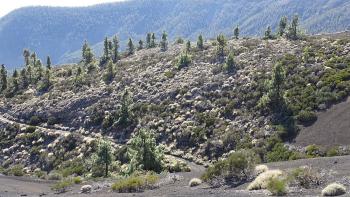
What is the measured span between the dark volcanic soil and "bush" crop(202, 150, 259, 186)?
25.4 metres

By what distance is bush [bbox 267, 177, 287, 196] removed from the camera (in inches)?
1061

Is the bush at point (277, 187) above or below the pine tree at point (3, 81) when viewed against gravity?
below

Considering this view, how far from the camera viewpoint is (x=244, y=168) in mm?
34375

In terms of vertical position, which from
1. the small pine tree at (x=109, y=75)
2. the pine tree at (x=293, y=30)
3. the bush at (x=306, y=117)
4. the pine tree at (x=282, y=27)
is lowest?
the bush at (x=306, y=117)

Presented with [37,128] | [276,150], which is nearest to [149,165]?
[276,150]

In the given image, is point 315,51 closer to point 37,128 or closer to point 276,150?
point 276,150

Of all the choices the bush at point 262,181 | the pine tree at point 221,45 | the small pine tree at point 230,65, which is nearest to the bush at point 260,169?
the bush at point 262,181

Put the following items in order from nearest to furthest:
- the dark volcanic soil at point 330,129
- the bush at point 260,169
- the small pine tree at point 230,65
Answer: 1. the bush at point 260,169
2. the dark volcanic soil at point 330,129
3. the small pine tree at point 230,65

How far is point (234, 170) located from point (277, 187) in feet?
24.8

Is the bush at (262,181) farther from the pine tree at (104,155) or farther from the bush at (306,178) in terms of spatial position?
the pine tree at (104,155)

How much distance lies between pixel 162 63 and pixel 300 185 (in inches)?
3296

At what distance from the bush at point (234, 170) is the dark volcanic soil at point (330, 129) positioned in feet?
83.4

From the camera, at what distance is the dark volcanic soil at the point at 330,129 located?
188 ft

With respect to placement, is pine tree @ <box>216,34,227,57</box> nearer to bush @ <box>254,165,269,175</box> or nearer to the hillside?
the hillside
